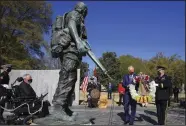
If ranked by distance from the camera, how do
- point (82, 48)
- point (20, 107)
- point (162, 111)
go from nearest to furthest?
point (82, 48) → point (20, 107) → point (162, 111)

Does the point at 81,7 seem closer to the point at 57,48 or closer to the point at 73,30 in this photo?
the point at 73,30

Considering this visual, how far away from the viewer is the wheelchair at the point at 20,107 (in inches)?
408

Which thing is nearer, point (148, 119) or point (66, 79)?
point (66, 79)

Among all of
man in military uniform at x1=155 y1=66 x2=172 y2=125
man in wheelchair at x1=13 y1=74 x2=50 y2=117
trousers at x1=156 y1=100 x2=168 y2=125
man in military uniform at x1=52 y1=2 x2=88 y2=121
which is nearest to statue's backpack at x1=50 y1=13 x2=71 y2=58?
man in military uniform at x1=52 y1=2 x2=88 y2=121

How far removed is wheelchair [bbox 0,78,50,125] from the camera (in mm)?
10356

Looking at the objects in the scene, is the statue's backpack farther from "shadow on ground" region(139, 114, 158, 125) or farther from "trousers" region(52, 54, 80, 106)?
"shadow on ground" region(139, 114, 158, 125)

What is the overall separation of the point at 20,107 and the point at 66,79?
4.27 m

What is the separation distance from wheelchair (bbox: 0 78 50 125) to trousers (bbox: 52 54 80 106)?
10.4 ft

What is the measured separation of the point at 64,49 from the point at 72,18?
609mm

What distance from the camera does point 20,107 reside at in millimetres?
10875

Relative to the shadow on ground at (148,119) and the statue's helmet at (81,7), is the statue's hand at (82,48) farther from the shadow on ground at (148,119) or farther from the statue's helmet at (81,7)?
the shadow on ground at (148,119)

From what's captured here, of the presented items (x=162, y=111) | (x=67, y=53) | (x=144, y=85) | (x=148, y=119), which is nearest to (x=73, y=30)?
(x=67, y=53)

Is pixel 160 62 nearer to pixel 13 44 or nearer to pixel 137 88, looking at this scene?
pixel 13 44

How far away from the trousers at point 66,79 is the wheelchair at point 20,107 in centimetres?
317
